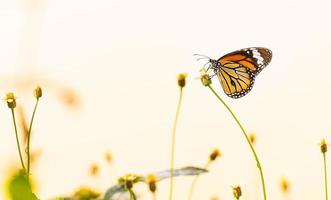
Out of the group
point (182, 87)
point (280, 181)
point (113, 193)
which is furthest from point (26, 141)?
point (280, 181)

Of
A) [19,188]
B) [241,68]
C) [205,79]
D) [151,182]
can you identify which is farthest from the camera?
[241,68]

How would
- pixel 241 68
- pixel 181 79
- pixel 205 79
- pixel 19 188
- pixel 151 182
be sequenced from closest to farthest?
1. pixel 19 188
2. pixel 151 182
3. pixel 205 79
4. pixel 181 79
5. pixel 241 68

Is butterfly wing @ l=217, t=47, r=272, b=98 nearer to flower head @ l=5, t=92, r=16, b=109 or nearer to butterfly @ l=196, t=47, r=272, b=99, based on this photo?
butterfly @ l=196, t=47, r=272, b=99

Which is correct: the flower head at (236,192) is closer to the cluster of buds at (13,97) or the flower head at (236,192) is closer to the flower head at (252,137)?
the flower head at (252,137)

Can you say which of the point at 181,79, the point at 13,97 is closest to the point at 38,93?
the point at 13,97

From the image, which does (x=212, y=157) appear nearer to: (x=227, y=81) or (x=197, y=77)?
(x=197, y=77)

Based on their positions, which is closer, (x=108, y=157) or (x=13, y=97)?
(x=13, y=97)

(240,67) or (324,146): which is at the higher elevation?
(240,67)

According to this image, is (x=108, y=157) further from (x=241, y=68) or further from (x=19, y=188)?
(x=19, y=188)
